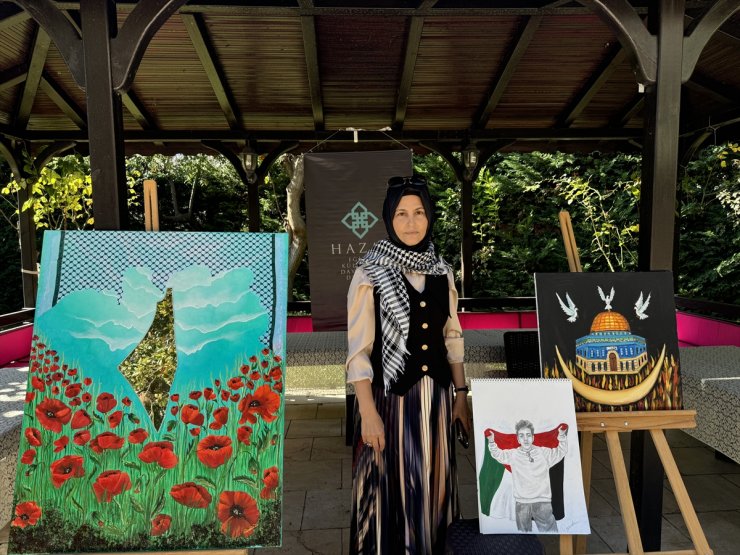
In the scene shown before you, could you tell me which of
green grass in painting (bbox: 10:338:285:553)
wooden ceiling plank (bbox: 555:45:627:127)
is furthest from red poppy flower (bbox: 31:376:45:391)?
wooden ceiling plank (bbox: 555:45:627:127)

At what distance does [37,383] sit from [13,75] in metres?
4.04

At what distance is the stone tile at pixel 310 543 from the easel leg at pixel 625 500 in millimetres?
1330

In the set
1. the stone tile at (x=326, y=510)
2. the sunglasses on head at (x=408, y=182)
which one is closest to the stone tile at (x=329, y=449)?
the stone tile at (x=326, y=510)

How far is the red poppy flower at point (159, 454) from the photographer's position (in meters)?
1.63

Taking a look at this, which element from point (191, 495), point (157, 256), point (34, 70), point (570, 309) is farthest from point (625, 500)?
point (34, 70)

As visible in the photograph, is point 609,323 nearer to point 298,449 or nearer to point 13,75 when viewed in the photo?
point 298,449

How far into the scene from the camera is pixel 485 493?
1744 millimetres

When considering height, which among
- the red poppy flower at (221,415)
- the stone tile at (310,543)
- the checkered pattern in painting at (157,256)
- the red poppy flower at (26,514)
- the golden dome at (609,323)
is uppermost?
the checkered pattern in painting at (157,256)

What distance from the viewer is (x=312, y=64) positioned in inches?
172

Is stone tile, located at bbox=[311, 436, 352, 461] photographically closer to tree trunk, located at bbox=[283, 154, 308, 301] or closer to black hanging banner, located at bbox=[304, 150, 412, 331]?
black hanging banner, located at bbox=[304, 150, 412, 331]

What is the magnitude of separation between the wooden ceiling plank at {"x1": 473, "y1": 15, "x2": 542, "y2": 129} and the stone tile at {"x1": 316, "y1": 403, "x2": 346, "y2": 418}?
3221 millimetres

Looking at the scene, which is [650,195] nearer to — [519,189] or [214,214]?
[519,189]

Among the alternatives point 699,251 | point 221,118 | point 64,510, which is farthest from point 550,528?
point 699,251

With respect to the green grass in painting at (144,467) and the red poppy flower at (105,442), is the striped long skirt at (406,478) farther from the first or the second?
the red poppy flower at (105,442)
